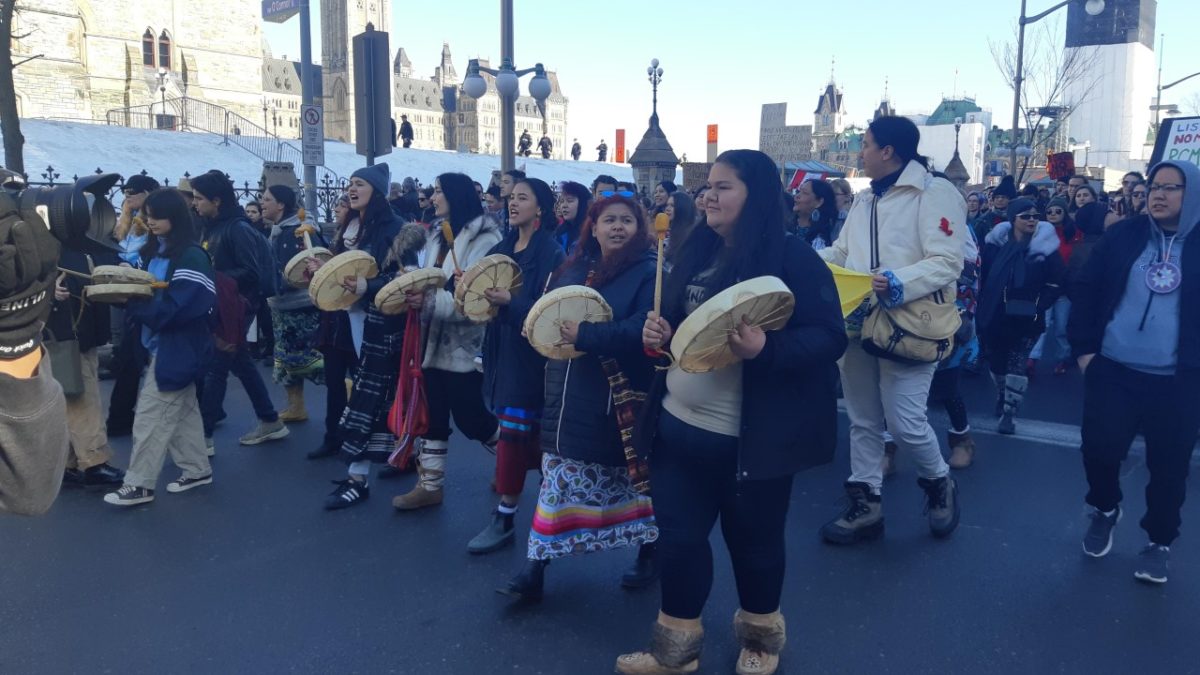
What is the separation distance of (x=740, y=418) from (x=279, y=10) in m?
11.7

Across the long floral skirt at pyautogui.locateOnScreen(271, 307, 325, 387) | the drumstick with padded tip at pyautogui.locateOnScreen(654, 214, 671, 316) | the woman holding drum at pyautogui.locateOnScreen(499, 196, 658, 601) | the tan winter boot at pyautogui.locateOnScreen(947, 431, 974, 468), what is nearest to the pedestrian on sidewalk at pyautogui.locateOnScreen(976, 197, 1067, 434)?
the tan winter boot at pyautogui.locateOnScreen(947, 431, 974, 468)

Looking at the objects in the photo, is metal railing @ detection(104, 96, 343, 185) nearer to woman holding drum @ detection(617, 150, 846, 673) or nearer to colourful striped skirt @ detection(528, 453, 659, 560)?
colourful striped skirt @ detection(528, 453, 659, 560)

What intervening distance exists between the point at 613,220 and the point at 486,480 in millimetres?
2601

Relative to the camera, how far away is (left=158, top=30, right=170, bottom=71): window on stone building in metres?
47.7

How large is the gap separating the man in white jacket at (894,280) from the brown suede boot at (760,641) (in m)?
1.46

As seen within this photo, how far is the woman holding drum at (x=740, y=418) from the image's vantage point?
3064mm

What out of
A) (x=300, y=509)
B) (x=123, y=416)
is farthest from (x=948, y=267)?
(x=123, y=416)

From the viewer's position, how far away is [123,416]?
709cm

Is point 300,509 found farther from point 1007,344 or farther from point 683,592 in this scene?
point 1007,344

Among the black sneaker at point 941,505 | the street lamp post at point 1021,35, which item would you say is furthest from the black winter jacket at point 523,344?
the street lamp post at point 1021,35

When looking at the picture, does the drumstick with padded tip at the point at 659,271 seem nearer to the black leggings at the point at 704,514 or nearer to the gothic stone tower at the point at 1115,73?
the black leggings at the point at 704,514

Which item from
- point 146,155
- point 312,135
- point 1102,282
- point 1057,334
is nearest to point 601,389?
point 1102,282

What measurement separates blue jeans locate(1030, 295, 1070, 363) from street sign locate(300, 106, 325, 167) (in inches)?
338

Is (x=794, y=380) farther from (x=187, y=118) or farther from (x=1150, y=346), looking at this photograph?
(x=187, y=118)
